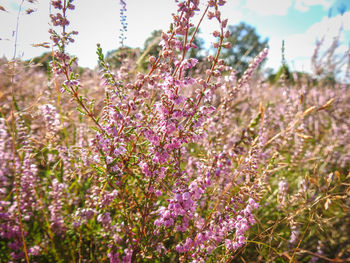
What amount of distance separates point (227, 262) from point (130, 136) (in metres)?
1.19

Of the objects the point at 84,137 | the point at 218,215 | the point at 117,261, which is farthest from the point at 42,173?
the point at 218,215

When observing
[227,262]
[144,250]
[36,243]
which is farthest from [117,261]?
[36,243]

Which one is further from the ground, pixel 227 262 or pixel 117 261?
pixel 227 262

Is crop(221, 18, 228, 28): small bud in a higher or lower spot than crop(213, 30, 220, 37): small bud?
higher

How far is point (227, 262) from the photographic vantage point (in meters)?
1.68

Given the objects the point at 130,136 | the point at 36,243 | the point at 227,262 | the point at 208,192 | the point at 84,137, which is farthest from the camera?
the point at 84,137

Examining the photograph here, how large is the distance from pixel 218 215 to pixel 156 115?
88 centimetres

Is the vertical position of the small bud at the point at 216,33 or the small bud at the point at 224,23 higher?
the small bud at the point at 224,23

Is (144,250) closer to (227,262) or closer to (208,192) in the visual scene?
(227,262)

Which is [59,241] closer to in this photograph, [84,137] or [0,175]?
[0,175]

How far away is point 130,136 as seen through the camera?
157cm

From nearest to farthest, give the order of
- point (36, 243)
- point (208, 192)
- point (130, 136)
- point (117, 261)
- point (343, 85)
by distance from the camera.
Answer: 1. point (130, 136)
2. point (117, 261)
3. point (208, 192)
4. point (36, 243)
5. point (343, 85)

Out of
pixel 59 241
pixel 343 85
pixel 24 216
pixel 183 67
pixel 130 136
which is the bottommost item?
pixel 59 241

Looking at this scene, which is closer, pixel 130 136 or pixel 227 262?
pixel 130 136
